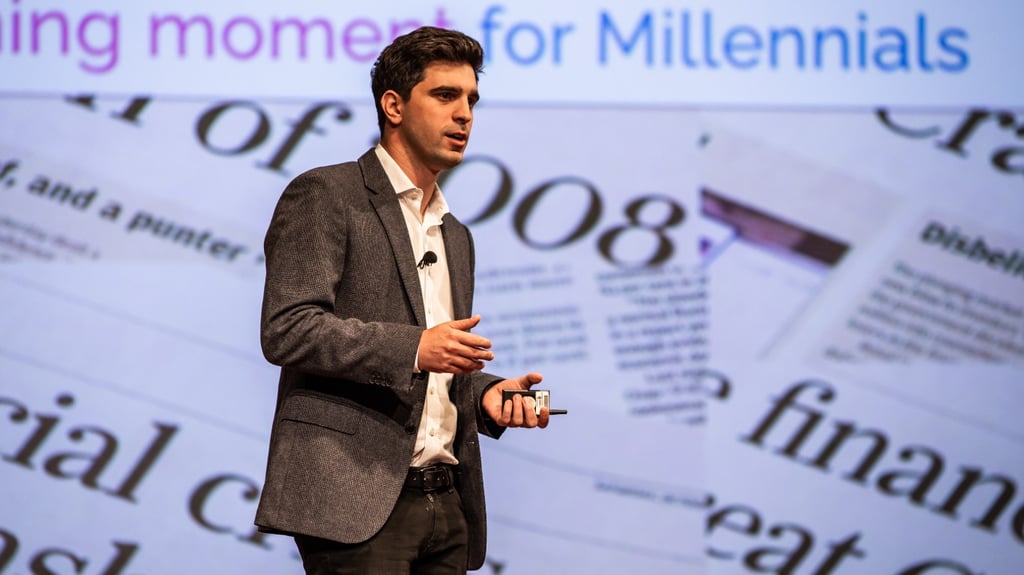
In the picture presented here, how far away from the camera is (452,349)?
1.87m

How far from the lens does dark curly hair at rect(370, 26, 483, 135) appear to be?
2213mm

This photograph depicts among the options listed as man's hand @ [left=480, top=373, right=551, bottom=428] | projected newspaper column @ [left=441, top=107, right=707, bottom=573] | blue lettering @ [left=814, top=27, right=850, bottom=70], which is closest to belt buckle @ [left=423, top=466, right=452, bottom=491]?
man's hand @ [left=480, top=373, right=551, bottom=428]

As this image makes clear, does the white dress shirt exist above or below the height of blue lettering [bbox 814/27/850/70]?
below

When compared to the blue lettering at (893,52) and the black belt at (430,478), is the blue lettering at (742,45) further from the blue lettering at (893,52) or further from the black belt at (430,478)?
the black belt at (430,478)

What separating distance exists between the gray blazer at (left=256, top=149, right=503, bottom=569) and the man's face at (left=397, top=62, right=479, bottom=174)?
12 centimetres

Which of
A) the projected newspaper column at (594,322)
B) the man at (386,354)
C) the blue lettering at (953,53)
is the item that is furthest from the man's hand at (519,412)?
the blue lettering at (953,53)

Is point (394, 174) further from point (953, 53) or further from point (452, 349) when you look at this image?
point (953, 53)

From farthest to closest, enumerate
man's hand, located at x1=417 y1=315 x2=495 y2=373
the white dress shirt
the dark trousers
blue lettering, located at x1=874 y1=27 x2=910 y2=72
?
blue lettering, located at x1=874 y1=27 x2=910 y2=72
the white dress shirt
the dark trousers
man's hand, located at x1=417 y1=315 x2=495 y2=373

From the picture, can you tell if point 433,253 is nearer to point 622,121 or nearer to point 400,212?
point 400,212

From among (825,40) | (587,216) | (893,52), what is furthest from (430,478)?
(893,52)

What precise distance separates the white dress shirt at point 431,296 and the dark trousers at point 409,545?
0.07 m

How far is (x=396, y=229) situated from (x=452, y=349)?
0.32 metres

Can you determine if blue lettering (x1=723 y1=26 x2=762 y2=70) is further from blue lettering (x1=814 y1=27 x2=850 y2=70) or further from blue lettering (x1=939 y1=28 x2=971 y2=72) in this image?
blue lettering (x1=939 y1=28 x2=971 y2=72)

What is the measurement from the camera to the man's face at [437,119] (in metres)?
2.19
